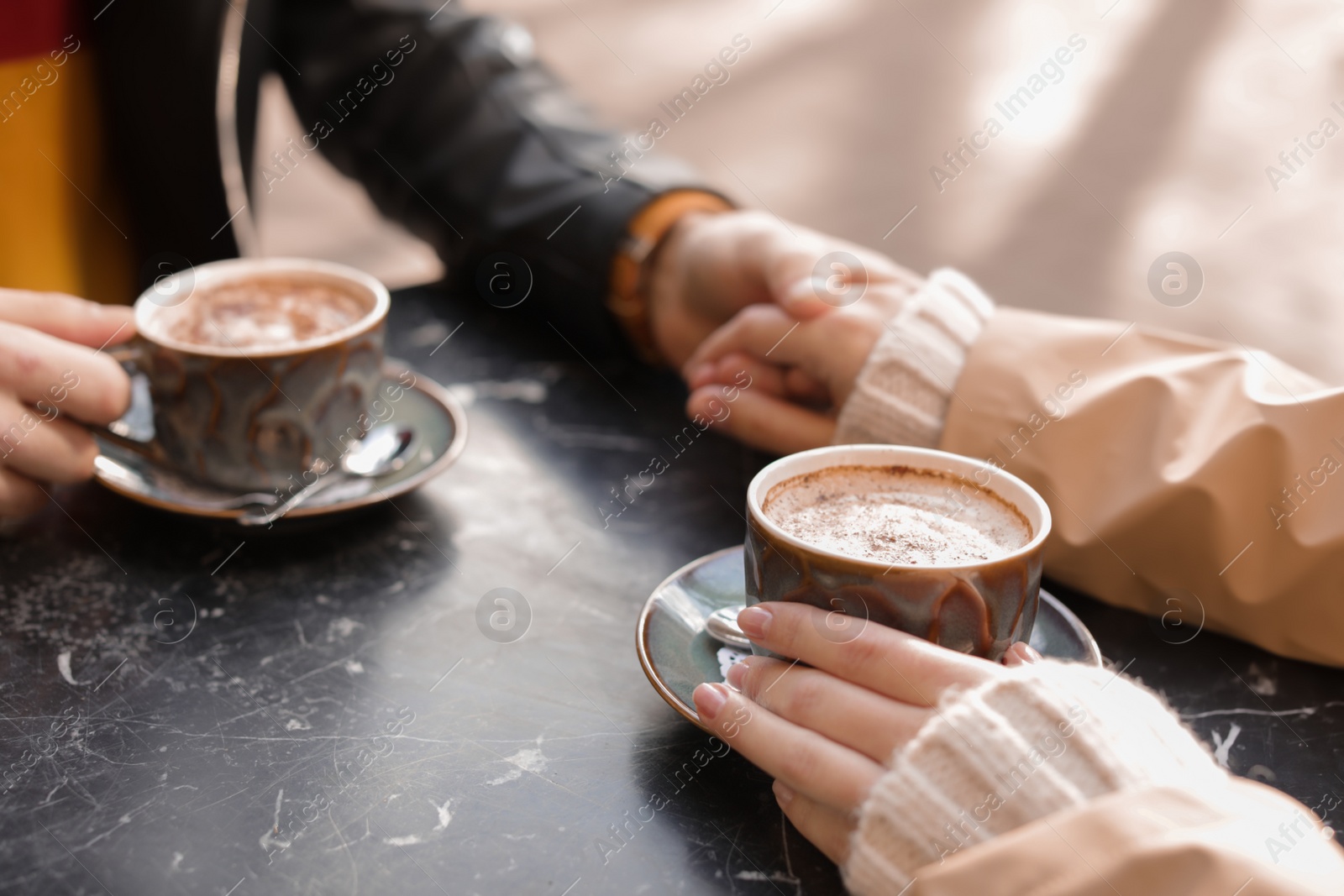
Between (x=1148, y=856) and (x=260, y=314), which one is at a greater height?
(x=260, y=314)

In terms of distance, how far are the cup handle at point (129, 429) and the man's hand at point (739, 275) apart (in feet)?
1.95

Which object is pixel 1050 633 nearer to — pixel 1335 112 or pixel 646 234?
pixel 646 234

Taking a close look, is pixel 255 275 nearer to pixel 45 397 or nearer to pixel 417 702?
pixel 45 397

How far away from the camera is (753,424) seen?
1169 mm

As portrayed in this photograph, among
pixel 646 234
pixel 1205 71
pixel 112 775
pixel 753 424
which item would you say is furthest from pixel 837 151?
pixel 112 775

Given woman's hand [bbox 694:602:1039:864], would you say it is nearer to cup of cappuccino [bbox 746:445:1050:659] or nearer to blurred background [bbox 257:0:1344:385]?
A: cup of cappuccino [bbox 746:445:1050:659]

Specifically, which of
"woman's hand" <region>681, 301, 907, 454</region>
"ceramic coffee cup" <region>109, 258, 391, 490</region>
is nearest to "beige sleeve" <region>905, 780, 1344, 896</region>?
"woman's hand" <region>681, 301, 907, 454</region>

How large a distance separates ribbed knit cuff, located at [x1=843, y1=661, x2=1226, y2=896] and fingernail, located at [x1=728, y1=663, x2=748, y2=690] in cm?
13

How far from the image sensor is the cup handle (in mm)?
1031

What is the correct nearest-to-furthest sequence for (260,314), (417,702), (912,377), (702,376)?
(417,702) → (912,377) → (260,314) → (702,376)

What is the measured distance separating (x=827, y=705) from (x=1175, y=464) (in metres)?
0.42

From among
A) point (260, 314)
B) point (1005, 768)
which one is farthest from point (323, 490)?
point (1005, 768)

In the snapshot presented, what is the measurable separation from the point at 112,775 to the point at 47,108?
112 cm

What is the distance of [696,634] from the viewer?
32.6 inches
